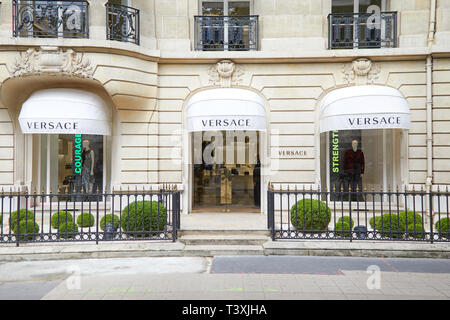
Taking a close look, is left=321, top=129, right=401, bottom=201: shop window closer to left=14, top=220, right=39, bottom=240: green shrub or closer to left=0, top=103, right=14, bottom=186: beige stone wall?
left=14, top=220, right=39, bottom=240: green shrub

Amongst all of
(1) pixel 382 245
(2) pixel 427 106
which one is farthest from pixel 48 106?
(2) pixel 427 106

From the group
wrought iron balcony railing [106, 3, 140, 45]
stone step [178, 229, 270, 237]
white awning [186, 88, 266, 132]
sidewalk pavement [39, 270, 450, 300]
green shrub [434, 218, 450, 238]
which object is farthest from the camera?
wrought iron balcony railing [106, 3, 140, 45]

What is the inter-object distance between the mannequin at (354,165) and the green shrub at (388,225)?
12.5ft

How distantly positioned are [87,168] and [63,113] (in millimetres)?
2406

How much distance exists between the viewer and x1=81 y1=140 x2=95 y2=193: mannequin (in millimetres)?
11789

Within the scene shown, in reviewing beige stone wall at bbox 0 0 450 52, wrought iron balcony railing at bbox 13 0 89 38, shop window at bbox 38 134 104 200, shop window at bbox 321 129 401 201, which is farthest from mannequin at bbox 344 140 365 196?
wrought iron balcony railing at bbox 13 0 89 38

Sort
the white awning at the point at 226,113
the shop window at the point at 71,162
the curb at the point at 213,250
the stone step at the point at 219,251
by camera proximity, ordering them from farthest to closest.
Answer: the shop window at the point at 71,162, the white awning at the point at 226,113, the stone step at the point at 219,251, the curb at the point at 213,250

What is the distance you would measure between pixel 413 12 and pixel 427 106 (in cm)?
304

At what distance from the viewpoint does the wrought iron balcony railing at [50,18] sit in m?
10.1

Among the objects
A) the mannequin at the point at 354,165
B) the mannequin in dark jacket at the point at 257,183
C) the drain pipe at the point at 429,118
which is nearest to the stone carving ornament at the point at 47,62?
the mannequin in dark jacket at the point at 257,183

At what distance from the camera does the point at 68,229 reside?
8.08 meters

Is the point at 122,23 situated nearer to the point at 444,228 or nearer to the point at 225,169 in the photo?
the point at 225,169

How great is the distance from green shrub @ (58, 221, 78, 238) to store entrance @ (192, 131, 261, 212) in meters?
4.88

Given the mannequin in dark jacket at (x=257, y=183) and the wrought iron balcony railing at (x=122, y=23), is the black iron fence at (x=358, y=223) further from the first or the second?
the wrought iron balcony railing at (x=122, y=23)
